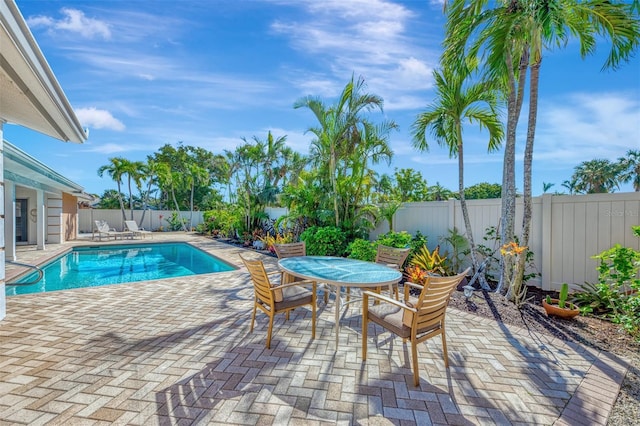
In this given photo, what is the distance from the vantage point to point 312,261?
4613 millimetres

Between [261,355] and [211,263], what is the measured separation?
8.17 meters

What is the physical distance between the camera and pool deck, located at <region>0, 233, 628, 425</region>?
221cm

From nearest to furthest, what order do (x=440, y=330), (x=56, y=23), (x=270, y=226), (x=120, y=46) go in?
(x=440, y=330), (x=56, y=23), (x=120, y=46), (x=270, y=226)

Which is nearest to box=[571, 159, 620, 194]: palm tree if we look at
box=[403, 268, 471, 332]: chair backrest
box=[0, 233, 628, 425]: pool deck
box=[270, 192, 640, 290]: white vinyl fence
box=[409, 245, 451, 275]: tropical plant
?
box=[270, 192, 640, 290]: white vinyl fence

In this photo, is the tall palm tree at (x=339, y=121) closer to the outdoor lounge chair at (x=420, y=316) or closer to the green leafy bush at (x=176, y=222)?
the outdoor lounge chair at (x=420, y=316)

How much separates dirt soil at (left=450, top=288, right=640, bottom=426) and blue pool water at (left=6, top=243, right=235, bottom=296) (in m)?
6.41

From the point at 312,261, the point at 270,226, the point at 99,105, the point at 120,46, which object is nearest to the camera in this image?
the point at 312,261

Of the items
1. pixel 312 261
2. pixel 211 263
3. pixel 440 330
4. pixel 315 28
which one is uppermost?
pixel 315 28

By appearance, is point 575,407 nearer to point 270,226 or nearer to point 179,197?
point 270,226

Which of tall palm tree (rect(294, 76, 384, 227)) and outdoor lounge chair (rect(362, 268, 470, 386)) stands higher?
→ tall palm tree (rect(294, 76, 384, 227))

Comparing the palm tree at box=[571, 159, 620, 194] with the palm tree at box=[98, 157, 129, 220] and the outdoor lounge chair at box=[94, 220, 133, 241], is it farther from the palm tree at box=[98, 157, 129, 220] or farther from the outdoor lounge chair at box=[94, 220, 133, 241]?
the palm tree at box=[98, 157, 129, 220]

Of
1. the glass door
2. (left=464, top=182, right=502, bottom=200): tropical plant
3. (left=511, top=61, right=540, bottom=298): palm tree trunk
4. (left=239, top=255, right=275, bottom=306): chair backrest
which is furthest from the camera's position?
(left=464, top=182, right=502, bottom=200): tropical plant

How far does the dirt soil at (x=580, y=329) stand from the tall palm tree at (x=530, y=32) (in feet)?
1.87

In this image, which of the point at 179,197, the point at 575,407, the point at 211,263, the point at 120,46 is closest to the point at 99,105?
the point at 120,46
